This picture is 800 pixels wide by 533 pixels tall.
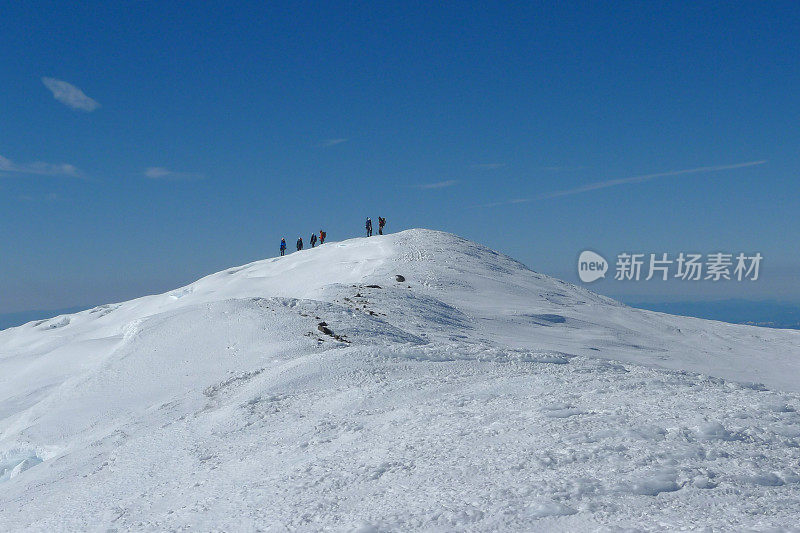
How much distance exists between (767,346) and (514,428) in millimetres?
21795

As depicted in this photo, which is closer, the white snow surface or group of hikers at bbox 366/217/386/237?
the white snow surface

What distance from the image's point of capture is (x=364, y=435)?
7961 mm

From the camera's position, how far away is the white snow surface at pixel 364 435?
5859mm

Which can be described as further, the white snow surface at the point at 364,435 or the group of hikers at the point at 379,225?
the group of hikers at the point at 379,225

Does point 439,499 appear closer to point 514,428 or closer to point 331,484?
point 331,484

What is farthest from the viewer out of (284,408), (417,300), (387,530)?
(417,300)

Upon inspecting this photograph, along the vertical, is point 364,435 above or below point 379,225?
below

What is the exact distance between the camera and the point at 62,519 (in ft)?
23.4

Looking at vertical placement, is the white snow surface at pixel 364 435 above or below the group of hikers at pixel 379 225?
below

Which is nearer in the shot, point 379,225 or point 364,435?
point 364,435

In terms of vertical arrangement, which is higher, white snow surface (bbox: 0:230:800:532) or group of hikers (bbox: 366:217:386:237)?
group of hikers (bbox: 366:217:386:237)

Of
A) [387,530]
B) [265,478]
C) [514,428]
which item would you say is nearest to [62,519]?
[265,478]

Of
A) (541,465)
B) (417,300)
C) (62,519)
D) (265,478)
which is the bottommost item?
(62,519)

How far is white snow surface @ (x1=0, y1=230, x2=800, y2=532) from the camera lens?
231 inches
